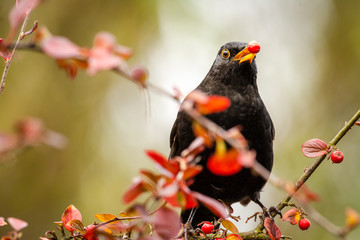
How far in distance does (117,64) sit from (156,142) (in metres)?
8.12

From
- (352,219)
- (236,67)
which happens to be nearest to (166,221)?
(352,219)

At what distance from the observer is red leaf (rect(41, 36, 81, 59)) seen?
3.21ft

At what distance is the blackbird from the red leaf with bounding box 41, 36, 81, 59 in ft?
7.10

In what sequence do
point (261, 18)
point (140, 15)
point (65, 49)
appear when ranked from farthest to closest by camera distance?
point (261, 18) < point (140, 15) < point (65, 49)

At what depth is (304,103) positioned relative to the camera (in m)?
8.97

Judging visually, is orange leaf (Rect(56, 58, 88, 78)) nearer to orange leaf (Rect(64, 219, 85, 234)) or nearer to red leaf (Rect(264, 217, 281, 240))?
orange leaf (Rect(64, 219, 85, 234))

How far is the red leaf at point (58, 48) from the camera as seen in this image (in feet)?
3.21

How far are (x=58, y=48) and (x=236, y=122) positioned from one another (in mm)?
2329

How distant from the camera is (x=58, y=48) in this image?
39.1 inches

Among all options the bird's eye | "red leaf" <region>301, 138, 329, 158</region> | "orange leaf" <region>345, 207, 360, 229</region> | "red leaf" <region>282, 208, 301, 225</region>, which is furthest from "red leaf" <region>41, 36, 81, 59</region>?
the bird's eye

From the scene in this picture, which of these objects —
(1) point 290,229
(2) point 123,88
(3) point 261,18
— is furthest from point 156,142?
(3) point 261,18

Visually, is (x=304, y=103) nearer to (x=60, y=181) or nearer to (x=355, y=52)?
(x=355, y=52)

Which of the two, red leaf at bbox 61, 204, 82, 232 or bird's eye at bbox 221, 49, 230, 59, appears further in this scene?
bird's eye at bbox 221, 49, 230, 59

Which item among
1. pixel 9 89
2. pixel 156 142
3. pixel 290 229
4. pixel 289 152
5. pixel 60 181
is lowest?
pixel 60 181
